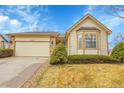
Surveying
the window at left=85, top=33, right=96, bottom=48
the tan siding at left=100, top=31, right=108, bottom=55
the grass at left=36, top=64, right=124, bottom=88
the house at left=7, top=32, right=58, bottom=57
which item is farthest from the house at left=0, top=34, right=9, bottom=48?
the grass at left=36, top=64, right=124, bottom=88

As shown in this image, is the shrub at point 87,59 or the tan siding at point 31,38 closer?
the shrub at point 87,59

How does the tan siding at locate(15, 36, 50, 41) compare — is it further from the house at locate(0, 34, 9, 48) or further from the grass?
the grass

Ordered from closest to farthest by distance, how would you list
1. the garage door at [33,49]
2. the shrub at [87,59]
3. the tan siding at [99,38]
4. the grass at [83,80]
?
the grass at [83,80], the shrub at [87,59], the tan siding at [99,38], the garage door at [33,49]

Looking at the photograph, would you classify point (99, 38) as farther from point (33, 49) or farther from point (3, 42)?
point (3, 42)

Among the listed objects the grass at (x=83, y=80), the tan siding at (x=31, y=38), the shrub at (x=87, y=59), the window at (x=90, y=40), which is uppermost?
the tan siding at (x=31, y=38)

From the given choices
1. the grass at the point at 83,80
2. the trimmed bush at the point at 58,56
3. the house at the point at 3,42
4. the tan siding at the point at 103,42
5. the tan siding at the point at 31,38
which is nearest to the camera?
the grass at the point at 83,80

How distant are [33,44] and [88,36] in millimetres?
7962

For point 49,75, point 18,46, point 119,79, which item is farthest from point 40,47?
point 119,79

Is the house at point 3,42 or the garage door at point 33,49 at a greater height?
the house at point 3,42

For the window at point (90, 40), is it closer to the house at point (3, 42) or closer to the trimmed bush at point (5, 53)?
the trimmed bush at point (5, 53)

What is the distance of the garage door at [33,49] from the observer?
76.5ft

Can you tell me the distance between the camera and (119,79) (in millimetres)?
Result: 9430

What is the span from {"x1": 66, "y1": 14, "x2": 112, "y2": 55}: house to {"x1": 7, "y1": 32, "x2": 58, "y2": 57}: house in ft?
16.4

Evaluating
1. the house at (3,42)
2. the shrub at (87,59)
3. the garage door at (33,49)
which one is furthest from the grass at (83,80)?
the house at (3,42)
